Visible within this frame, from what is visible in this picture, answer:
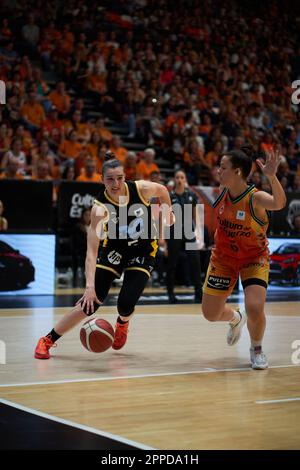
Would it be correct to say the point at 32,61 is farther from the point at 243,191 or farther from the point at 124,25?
the point at 243,191

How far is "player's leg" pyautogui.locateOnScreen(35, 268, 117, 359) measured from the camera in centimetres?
645

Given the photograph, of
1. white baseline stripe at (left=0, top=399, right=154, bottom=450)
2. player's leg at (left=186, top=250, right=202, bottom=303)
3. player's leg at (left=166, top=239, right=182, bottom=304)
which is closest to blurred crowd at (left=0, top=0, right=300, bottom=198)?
player's leg at (left=166, top=239, right=182, bottom=304)

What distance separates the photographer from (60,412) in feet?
14.9

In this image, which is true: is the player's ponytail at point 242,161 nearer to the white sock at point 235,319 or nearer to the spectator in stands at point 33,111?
the white sock at point 235,319

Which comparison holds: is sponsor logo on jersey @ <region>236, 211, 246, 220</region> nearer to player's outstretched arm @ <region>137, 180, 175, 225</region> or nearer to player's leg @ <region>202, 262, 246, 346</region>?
player's leg @ <region>202, 262, 246, 346</region>

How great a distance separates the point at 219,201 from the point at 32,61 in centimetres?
1197

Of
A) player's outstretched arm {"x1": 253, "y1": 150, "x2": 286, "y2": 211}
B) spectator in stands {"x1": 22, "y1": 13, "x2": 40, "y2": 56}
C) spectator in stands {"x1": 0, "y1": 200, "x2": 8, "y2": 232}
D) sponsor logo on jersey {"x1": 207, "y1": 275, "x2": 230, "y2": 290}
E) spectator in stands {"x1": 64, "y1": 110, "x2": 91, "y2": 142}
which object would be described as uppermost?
spectator in stands {"x1": 22, "y1": 13, "x2": 40, "y2": 56}

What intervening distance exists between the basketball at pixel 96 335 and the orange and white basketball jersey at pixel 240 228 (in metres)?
1.14

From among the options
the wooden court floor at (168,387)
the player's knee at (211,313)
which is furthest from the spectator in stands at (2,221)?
the player's knee at (211,313)

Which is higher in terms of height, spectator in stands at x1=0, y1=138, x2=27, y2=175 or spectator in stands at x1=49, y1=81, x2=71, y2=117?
spectator in stands at x1=49, y1=81, x2=71, y2=117

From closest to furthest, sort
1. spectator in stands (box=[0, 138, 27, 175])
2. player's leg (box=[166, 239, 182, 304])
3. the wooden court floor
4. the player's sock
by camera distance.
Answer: the wooden court floor, the player's sock, player's leg (box=[166, 239, 182, 304]), spectator in stands (box=[0, 138, 27, 175])

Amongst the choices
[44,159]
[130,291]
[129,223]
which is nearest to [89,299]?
[130,291]
